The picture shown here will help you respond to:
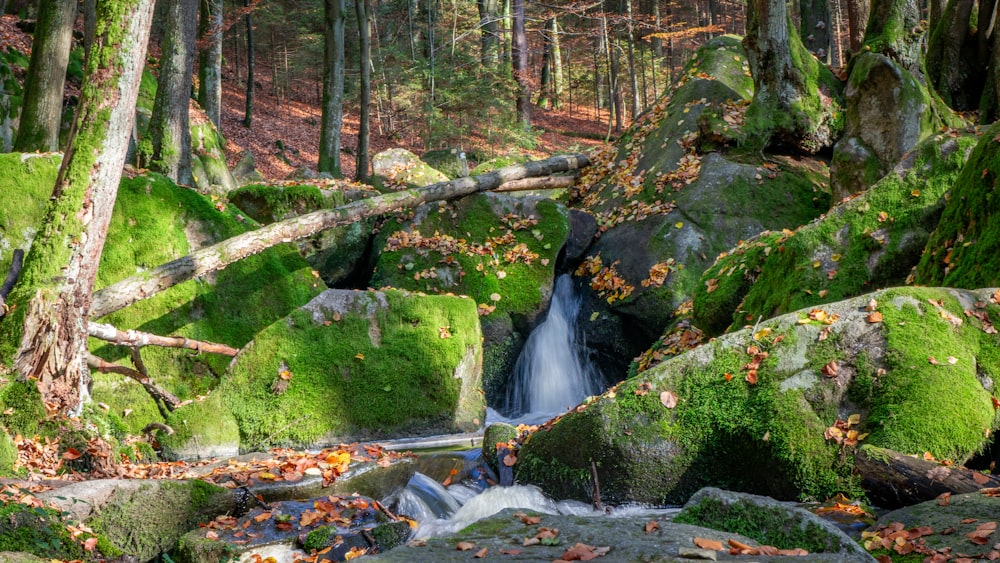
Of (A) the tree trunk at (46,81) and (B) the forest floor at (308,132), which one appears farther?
(B) the forest floor at (308,132)

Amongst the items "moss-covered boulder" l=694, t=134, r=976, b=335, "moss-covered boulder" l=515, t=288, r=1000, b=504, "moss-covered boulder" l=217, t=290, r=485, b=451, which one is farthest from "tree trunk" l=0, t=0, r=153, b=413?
"moss-covered boulder" l=694, t=134, r=976, b=335

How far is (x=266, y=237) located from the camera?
929 centimetres

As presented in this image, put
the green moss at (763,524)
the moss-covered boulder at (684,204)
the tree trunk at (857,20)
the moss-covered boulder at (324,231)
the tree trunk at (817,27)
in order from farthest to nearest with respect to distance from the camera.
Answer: the tree trunk at (817,27) < the tree trunk at (857,20) < the moss-covered boulder at (324,231) < the moss-covered boulder at (684,204) < the green moss at (763,524)

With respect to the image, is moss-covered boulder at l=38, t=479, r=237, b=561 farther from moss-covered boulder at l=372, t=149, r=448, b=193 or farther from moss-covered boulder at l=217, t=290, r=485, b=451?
moss-covered boulder at l=372, t=149, r=448, b=193

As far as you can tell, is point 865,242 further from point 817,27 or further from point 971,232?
point 817,27

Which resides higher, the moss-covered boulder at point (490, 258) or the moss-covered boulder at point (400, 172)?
the moss-covered boulder at point (400, 172)

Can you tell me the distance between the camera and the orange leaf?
124 inches

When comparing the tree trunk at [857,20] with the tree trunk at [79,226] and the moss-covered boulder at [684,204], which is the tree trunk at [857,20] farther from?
the tree trunk at [79,226]

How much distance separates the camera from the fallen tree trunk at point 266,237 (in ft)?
26.2

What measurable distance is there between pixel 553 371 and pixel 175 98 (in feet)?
25.3

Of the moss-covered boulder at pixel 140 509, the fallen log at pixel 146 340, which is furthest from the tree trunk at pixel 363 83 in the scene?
the moss-covered boulder at pixel 140 509

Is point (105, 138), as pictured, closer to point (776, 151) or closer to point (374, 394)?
point (374, 394)

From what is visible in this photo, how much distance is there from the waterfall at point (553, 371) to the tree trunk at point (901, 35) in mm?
6130

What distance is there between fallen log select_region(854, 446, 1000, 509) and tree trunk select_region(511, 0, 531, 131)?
62.6 feet
